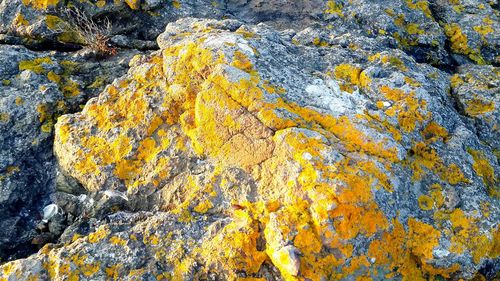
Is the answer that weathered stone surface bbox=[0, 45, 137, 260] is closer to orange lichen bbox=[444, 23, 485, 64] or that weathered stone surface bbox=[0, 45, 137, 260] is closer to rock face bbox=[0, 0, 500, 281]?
rock face bbox=[0, 0, 500, 281]

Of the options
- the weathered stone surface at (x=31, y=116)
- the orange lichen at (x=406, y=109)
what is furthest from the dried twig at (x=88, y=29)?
the orange lichen at (x=406, y=109)

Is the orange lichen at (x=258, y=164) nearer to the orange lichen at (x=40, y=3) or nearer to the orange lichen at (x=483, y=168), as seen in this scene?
the orange lichen at (x=483, y=168)

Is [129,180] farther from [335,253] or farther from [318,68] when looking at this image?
[318,68]

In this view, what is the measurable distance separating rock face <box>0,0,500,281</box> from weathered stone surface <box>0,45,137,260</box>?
0.02 m

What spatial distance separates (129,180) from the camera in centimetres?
403

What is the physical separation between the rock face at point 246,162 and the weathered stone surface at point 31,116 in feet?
0.05

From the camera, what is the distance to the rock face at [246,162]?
3418 mm

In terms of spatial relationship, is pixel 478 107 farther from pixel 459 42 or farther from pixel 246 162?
pixel 246 162

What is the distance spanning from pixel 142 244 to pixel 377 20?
179 inches

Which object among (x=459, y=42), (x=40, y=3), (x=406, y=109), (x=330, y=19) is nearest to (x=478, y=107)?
(x=406, y=109)

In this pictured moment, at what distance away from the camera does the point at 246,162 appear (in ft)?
12.6

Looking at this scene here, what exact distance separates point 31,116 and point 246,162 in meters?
2.36

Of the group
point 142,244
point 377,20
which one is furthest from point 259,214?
point 377,20

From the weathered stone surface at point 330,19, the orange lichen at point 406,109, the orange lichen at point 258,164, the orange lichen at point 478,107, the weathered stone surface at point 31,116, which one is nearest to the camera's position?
the orange lichen at point 258,164
